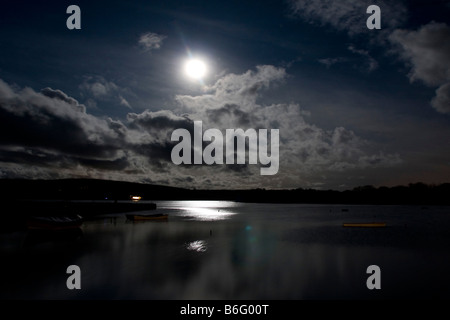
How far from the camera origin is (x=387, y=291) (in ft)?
81.3

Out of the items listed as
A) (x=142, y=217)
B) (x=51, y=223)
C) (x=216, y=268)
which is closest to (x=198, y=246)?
(x=216, y=268)

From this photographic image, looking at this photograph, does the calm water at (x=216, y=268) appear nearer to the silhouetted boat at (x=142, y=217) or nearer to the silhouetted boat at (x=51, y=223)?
the silhouetted boat at (x=51, y=223)

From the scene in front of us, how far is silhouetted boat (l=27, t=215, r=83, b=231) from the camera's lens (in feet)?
178

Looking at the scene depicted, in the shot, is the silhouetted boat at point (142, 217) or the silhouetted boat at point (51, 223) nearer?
the silhouetted boat at point (51, 223)

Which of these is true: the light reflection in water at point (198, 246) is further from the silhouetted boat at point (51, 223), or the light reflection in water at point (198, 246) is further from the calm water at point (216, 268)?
the silhouetted boat at point (51, 223)

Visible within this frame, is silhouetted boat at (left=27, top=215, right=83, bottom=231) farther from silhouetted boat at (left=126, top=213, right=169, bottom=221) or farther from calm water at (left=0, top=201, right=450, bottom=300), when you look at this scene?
silhouetted boat at (left=126, top=213, right=169, bottom=221)

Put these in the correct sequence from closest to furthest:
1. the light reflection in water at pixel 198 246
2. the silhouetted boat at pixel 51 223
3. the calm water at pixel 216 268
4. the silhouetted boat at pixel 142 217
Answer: the calm water at pixel 216 268 → the light reflection in water at pixel 198 246 → the silhouetted boat at pixel 51 223 → the silhouetted boat at pixel 142 217

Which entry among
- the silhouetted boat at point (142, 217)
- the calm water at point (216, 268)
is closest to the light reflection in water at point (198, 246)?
the calm water at point (216, 268)

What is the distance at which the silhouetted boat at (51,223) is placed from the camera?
2142 inches

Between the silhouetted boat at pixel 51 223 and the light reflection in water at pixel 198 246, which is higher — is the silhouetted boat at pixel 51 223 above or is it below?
above

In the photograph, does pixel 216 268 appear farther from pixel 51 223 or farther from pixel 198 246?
pixel 51 223

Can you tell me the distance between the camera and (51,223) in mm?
55219

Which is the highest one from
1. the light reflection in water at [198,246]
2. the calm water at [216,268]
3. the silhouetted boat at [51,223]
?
the silhouetted boat at [51,223]

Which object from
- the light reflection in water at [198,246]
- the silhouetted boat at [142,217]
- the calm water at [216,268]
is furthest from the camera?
the silhouetted boat at [142,217]
